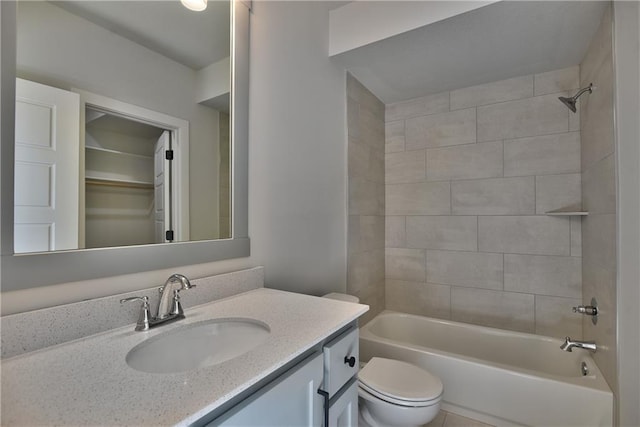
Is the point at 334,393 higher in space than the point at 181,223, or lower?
lower

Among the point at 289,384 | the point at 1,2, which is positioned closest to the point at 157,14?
the point at 1,2

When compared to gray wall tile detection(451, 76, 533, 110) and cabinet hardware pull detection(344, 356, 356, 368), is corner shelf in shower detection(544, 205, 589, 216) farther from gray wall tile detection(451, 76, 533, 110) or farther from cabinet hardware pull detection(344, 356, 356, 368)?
cabinet hardware pull detection(344, 356, 356, 368)

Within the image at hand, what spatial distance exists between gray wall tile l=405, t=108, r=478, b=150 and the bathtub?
1.55m

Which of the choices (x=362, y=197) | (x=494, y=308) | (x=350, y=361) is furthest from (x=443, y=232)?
Answer: (x=350, y=361)

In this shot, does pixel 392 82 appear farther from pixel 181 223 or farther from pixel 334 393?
pixel 334 393

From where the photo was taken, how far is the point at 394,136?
2834mm

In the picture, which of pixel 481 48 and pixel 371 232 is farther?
pixel 371 232

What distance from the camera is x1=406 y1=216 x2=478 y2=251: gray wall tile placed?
2.50 m

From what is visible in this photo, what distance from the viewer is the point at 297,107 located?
1725 mm

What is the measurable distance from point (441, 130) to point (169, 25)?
7.40ft

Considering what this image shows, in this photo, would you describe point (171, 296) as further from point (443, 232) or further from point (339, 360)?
point (443, 232)

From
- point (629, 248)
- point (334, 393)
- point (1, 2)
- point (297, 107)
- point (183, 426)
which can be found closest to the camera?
point (183, 426)

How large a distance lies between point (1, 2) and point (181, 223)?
0.76 meters

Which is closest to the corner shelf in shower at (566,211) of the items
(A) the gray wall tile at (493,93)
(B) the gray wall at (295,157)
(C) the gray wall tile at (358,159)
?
(A) the gray wall tile at (493,93)
